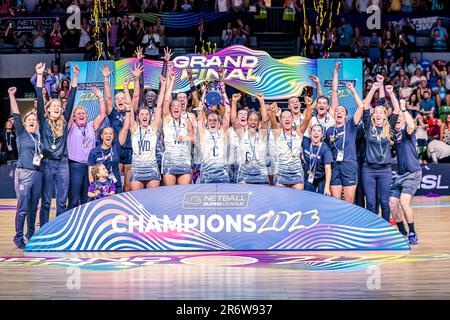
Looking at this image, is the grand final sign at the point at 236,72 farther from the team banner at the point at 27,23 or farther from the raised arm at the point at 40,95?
the raised arm at the point at 40,95

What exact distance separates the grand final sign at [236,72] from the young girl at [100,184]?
17.4 ft

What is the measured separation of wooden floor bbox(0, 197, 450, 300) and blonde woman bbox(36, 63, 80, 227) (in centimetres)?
89

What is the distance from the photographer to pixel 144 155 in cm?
1015

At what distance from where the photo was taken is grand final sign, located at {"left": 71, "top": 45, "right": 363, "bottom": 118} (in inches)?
594

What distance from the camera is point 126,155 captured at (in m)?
Result: 10.9

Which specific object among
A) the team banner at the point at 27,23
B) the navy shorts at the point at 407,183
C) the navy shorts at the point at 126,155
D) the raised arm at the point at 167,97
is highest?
the team banner at the point at 27,23

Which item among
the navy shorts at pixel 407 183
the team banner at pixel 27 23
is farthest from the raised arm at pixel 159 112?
the team banner at pixel 27 23

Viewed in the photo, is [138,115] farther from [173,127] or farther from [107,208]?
[107,208]

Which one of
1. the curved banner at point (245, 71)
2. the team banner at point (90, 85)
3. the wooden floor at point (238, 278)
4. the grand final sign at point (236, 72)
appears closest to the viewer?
the wooden floor at point (238, 278)

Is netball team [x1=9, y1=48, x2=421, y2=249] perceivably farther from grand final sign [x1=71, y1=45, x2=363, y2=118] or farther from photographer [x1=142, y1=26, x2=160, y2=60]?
photographer [x1=142, y1=26, x2=160, y2=60]

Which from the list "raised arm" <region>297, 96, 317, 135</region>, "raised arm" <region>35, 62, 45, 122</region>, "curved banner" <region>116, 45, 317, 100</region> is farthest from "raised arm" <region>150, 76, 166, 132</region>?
"curved banner" <region>116, 45, 317, 100</region>

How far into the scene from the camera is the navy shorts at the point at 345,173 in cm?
1047

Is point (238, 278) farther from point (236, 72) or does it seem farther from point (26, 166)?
point (236, 72)
